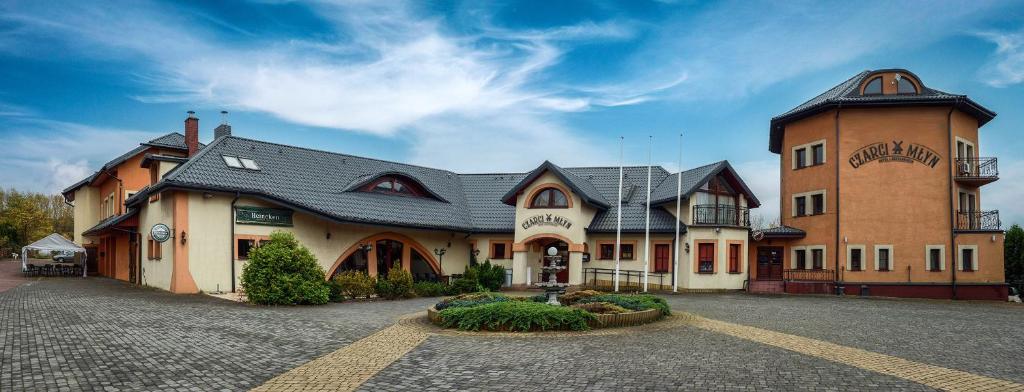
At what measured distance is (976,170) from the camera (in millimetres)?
27500

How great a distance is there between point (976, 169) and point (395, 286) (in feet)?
79.8

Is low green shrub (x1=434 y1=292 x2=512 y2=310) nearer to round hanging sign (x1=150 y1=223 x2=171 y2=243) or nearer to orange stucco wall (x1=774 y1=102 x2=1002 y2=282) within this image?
round hanging sign (x1=150 y1=223 x2=171 y2=243)

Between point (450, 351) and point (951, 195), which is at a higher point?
point (951, 195)

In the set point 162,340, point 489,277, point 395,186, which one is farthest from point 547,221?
point 162,340

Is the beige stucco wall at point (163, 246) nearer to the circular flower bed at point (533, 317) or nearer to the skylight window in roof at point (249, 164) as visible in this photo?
the skylight window in roof at point (249, 164)

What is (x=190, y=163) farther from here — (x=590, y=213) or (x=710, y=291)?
(x=710, y=291)

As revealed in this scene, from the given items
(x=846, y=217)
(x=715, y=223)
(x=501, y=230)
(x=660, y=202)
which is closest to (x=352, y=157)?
(x=501, y=230)

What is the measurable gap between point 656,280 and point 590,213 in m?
4.13

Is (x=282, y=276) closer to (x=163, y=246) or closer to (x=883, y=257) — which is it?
(x=163, y=246)

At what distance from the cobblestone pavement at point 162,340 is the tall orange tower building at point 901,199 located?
61.7 feet

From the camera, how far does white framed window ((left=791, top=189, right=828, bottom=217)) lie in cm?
2862

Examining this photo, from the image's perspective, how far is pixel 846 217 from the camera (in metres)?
27.5

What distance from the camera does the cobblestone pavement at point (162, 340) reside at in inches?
326

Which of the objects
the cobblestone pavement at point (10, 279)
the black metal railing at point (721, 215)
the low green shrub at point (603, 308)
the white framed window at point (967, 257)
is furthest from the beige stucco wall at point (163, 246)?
the white framed window at point (967, 257)
